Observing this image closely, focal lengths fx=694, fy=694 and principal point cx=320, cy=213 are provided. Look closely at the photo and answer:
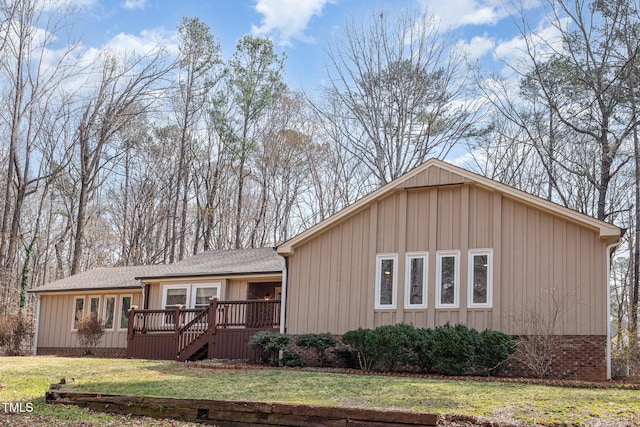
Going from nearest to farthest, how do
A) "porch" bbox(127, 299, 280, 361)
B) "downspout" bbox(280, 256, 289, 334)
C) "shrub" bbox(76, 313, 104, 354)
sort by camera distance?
1. "downspout" bbox(280, 256, 289, 334)
2. "porch" bbox(127, 299, 280, 361)
3. "shrub" bbox(76, 313, 104, 354)

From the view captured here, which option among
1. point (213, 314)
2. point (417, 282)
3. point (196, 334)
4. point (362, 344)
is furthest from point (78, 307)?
point (417, 282)

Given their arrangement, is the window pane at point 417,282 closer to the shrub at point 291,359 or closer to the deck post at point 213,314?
the shrub at point 291,359

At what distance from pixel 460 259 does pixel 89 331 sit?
15.2m

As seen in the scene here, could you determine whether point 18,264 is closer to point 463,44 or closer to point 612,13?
point 463,44

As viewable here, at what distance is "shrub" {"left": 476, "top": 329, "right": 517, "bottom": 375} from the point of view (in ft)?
49.5

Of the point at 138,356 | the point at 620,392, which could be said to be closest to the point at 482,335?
the point at 620,392

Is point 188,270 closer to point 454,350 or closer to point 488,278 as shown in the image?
point 488,278

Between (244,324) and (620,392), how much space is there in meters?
10.8

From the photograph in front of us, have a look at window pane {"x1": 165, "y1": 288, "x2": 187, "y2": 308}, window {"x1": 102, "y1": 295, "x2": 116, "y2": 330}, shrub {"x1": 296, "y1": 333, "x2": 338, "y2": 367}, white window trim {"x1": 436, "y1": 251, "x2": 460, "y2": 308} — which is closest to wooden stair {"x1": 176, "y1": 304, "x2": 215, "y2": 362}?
window pane {"x1": 165, "y1": 288, "x2": 187, "y2": 308}

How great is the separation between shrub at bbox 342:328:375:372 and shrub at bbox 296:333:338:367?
0.67m

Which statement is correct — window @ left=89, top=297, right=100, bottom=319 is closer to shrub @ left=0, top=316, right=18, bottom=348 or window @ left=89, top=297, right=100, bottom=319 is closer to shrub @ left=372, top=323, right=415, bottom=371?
shrub @ left=0, top=316, right=18, bottom=348

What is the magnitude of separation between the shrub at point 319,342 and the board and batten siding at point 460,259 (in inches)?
33.6

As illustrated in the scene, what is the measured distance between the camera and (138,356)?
21.2m

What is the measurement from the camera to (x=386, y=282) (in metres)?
17.6
